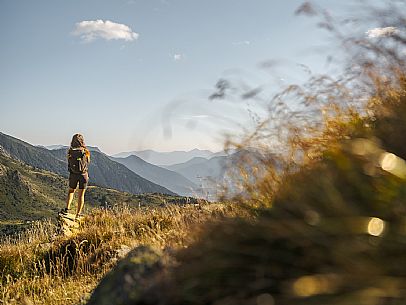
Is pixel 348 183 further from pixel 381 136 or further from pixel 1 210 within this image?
pixel 1 210

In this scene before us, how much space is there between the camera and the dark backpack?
14219mm

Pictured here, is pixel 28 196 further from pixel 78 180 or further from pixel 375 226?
pixel 375 226

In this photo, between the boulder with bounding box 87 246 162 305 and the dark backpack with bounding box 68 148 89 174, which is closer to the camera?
the boulder with bounding box 87 246 162 305

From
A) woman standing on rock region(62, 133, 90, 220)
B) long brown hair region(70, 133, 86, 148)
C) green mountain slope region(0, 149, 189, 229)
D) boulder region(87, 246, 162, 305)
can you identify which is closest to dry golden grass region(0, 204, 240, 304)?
boulder region(87, 246, 162, 305)

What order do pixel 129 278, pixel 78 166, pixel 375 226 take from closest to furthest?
pixel 375 226 → pixel 129 278 → pixel 78 166

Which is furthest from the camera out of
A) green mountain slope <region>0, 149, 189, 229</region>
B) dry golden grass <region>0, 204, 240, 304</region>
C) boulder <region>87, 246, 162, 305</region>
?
green mountain slope <region>0, 149, 189, 229</region>

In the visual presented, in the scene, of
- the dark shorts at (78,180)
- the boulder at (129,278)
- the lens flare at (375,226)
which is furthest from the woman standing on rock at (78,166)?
the lens flare at (375,226)

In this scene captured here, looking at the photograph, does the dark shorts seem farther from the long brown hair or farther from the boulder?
the boulder

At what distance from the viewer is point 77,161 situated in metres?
14.3

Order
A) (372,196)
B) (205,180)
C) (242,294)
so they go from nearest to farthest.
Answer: (372,196), (242,294), (205,180)

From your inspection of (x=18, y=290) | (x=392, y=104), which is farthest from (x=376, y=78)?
(x=18, y=290)

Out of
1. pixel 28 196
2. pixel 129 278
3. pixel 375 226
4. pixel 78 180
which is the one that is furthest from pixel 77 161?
pixel 28 196

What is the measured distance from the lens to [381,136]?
7.48ft

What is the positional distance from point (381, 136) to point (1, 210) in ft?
620
